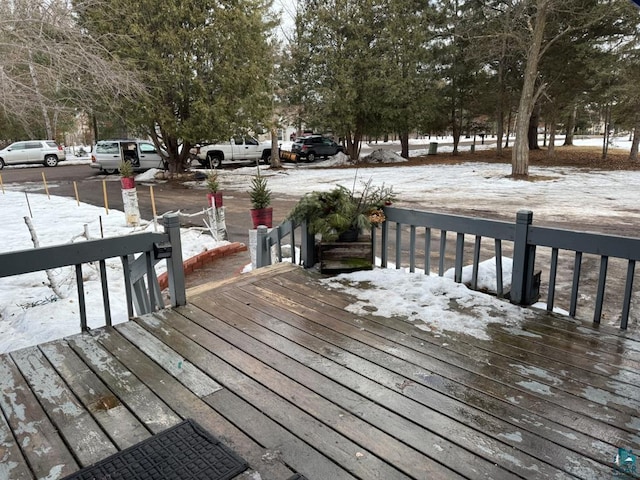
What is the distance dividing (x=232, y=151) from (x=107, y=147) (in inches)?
223

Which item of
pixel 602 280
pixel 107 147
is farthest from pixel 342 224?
pixel 107 147

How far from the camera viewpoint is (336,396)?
2248 mm

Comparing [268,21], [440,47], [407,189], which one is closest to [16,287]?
[407,189]

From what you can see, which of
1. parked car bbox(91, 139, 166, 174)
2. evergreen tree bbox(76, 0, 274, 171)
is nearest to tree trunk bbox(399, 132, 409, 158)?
evergreen tree bbox(76, 0, 274, 171)

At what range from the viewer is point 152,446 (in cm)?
189

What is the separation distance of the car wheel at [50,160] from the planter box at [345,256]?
23.9m

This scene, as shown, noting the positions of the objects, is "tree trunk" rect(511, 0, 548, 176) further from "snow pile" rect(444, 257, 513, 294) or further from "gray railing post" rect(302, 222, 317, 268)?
"gray railing post" rect(302, 222, 317, 268)

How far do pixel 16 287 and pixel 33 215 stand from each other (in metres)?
4.98

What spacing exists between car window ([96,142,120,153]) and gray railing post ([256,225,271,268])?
15785mm

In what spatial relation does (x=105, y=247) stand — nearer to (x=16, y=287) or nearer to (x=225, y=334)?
(x=225, y=334)

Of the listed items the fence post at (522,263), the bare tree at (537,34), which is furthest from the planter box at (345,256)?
the bare tree at (537,34)

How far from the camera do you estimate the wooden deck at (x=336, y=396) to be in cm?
182

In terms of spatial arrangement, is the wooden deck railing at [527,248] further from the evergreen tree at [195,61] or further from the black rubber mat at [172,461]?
the evergreen tree at [195,61]

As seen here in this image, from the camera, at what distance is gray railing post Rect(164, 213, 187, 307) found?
3.19m
